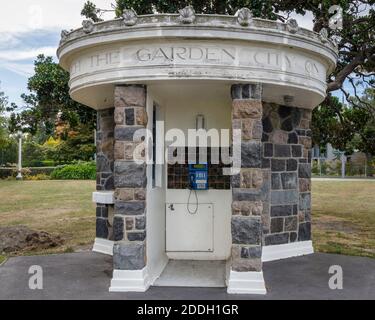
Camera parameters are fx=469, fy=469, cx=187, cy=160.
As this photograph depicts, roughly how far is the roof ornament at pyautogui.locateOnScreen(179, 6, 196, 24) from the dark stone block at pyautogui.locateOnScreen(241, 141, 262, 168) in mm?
1551

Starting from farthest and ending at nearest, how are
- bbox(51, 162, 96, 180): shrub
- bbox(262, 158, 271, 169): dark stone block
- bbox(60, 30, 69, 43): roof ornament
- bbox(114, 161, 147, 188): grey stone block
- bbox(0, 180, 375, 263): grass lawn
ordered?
1. bbox(51, 162, 96, 180): shrub
2. bbox(0, 180, 375, 263): grass lawn
3. bbox(262, 158, 271, 169): dark stone block
4. bbox(60, 30, 69, 43): roof ornament
5. bbox(114, 161, 147, 188): grey stone block

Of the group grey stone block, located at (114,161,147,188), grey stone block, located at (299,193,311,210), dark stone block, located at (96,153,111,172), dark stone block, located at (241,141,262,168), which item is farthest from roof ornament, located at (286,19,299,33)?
dark stone block, located at (96,153,111,172)

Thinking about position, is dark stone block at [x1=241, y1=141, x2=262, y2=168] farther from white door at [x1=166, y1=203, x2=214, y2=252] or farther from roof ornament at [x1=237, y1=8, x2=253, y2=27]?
white door at [x1=166, y1=203, x2=214, y2=252]

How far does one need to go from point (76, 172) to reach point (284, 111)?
79.7 ft

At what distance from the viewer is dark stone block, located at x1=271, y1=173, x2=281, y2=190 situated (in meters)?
7.38

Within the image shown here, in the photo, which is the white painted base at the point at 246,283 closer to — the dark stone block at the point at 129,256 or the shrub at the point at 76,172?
the dark stone block at the point at 129,256

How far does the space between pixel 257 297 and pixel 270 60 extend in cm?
281

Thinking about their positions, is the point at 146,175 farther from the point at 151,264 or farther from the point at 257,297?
the point at 257,297

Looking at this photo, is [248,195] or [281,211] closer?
[248,195]

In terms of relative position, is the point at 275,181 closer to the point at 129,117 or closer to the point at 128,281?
the point at 129,117

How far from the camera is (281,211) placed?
7.49 m

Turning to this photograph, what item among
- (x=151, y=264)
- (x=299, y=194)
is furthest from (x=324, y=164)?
(x=151, y=264)

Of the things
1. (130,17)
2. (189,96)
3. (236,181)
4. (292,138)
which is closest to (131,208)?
(236,181)

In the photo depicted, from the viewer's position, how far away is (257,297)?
541 centimetres
